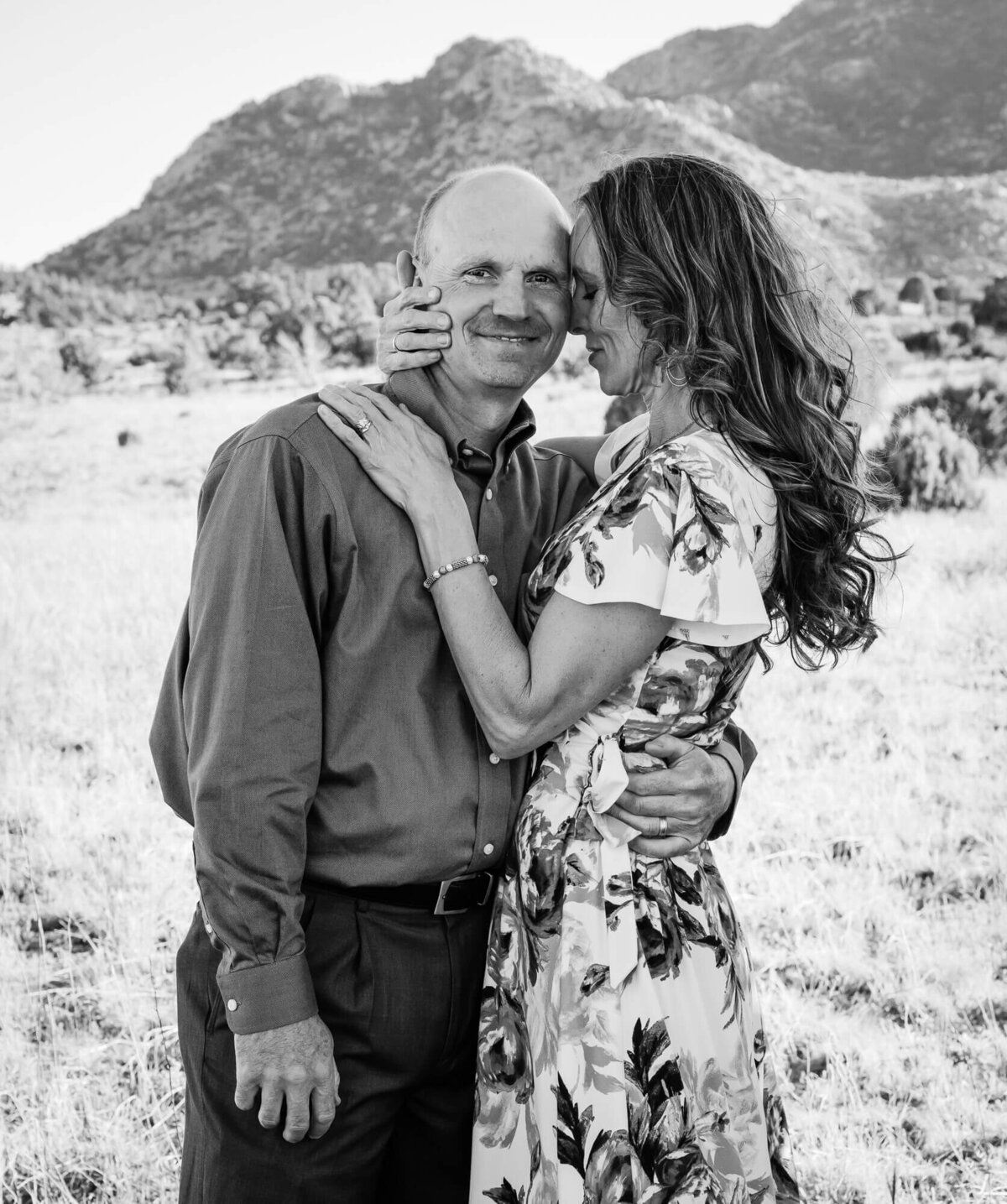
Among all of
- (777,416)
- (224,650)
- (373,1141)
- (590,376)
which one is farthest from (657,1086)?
(590,376)

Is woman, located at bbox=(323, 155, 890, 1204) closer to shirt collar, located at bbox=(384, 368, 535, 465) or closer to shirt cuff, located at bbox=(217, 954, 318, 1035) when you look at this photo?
shirt collar, located at bbox=(384, 368, 535, 465)

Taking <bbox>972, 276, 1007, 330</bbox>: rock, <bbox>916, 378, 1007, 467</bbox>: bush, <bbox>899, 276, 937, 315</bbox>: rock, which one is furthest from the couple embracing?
<bbox>899, 276, 937, 315</bbox>: rock

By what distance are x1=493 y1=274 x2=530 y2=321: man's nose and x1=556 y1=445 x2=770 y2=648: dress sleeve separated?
42 cm

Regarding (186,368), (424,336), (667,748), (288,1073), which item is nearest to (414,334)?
(424,336)

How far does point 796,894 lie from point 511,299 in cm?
317

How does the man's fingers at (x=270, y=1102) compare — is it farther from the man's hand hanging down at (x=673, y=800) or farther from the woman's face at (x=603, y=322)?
the woman's face at (x=603, y=322)

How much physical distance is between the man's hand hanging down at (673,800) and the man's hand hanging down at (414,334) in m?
0.87

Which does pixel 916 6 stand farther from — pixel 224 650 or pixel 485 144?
pixel 224 650

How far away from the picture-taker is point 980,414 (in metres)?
13.2

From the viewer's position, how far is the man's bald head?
2.10 m

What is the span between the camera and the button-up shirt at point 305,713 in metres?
1.75

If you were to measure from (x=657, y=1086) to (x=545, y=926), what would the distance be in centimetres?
33

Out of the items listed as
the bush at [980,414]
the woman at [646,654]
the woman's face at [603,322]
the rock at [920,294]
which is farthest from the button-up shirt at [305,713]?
the rock at [920,294]

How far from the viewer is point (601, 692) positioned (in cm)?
186
